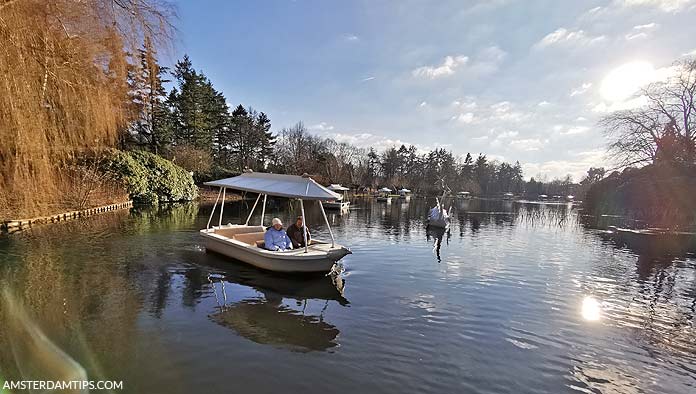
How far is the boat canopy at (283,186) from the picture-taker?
985 centimetres

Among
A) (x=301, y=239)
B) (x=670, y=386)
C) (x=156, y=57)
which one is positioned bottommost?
(x=670, y=386)

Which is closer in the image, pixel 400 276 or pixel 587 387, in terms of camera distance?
pixel 587 387

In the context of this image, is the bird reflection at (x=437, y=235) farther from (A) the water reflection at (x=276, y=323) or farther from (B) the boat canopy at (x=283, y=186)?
(A) the water reflection at (x=276, y=323)

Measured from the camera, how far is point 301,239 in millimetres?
10953

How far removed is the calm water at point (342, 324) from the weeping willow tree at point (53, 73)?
267 cm

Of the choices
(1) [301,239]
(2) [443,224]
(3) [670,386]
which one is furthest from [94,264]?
(2) [443,224]

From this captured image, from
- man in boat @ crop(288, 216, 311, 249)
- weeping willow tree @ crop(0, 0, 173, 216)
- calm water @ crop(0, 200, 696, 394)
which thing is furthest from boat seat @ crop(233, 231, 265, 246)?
weeping willow tree @ crop(0, 0, 173, 216)

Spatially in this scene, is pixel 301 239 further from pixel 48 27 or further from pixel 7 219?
pixel 7 219

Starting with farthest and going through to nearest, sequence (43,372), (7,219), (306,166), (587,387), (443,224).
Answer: (306,166)
(443,224)
(7,219)
(587,387)
(43,372)

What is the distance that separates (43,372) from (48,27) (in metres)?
6.29

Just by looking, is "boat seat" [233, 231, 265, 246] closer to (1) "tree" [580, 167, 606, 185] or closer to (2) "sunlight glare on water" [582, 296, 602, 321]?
(2) "sunlight glare on water" [582, 296, 602, 321]

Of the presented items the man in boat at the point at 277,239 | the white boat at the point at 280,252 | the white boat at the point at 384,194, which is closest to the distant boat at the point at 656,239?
the white boat at the point at 280,252

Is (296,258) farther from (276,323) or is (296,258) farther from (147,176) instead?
(147,176)

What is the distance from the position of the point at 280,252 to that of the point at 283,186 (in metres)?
2.02
